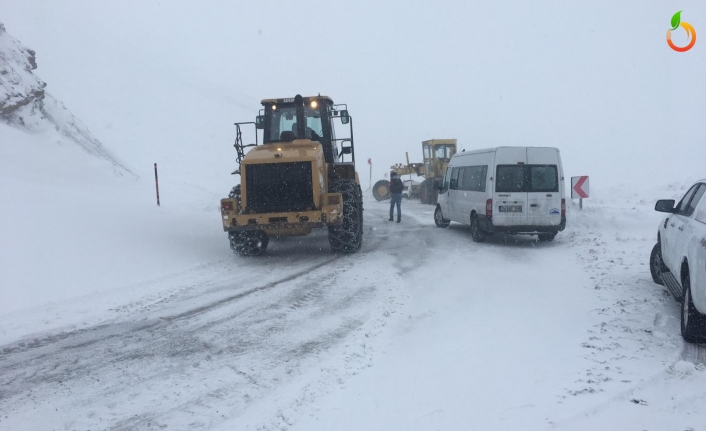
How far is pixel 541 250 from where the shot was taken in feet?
39.9

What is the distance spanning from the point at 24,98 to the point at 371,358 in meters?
16.0

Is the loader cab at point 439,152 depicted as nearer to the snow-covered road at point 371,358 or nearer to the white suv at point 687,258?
the snow-covered road at point 371,358

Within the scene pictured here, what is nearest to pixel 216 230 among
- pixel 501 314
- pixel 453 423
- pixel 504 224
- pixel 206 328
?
pixel 504 224

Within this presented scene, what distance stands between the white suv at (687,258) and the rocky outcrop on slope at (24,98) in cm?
1627

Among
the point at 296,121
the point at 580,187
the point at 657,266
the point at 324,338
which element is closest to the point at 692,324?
the point at 657,266

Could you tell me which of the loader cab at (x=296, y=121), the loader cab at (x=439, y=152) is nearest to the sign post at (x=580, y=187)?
the loader cab at (x=296, y=121)

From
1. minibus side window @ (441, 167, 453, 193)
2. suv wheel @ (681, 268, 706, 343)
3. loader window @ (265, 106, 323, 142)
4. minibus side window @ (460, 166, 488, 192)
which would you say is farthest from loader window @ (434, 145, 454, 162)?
suv wheel @ (681, 268, 706, 343)

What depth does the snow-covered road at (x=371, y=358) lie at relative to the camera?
4.03 m

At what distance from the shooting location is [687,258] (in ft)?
19.2

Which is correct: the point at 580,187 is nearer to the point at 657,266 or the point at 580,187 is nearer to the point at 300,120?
the point at 657,266

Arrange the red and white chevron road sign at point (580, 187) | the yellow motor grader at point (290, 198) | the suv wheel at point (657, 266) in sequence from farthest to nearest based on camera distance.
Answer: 1. the red and white chevron road sign at point (580, 187)
2. the yellow motor grader at point (290, 198)
3. the suv wheel at point (657, 266)

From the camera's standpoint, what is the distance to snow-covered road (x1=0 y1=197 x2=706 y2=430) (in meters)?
4.03

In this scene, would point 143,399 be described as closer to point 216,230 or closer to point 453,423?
point 453,423

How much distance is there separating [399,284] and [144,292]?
3.77 meters
